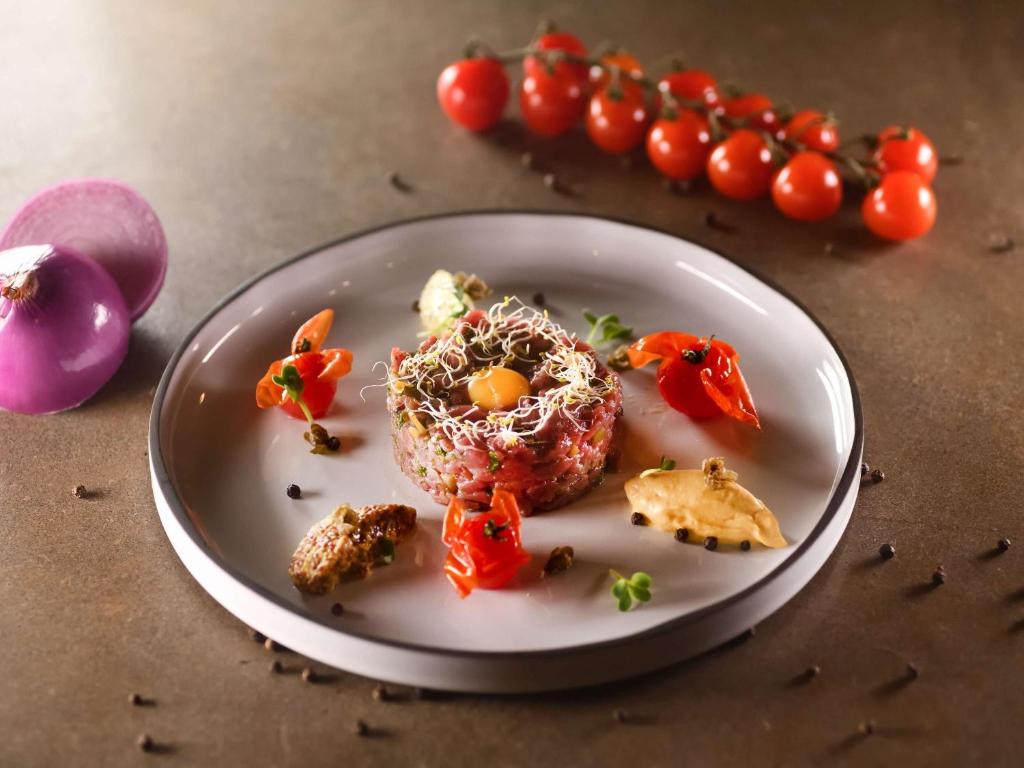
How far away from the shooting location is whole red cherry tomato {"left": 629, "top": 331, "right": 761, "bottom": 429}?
4305 millimetres

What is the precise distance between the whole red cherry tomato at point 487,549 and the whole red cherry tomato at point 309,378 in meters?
0.93

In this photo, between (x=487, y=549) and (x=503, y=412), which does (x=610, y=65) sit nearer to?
(x=503, y=412)

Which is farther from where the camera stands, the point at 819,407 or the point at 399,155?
the point at 399,155

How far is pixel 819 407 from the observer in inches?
173

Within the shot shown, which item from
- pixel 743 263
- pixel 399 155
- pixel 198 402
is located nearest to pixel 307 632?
pixel 198 402

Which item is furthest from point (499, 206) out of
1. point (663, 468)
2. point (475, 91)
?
point (663, 468)

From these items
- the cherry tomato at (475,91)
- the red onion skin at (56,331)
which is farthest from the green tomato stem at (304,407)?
the cherry tomato at (475,91)

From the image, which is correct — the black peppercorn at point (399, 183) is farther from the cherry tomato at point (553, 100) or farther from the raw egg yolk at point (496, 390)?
the raw egg yolk at point (496, 390)

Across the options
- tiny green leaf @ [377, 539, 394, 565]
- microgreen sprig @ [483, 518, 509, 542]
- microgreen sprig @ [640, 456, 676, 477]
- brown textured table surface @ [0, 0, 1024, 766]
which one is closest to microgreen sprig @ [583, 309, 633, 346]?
microgreen sprig @ [640, 456, 676, 477]

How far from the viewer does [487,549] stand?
372cm

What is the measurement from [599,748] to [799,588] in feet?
2.84

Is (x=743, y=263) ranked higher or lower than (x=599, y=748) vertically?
higher

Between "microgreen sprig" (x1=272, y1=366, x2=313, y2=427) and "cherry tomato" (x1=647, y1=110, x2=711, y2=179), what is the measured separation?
2210mm

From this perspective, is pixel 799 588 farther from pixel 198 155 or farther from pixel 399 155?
pixel 198 155
